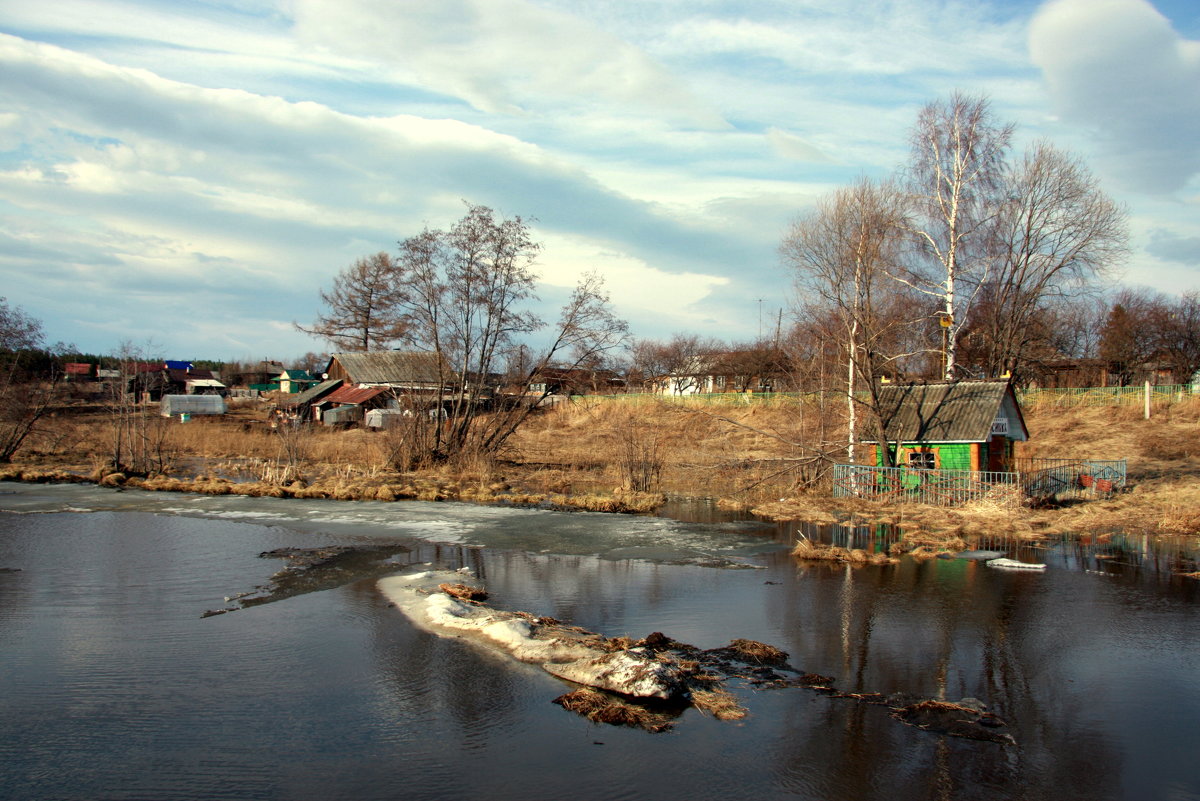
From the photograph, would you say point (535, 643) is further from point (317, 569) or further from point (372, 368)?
point (372, 368)

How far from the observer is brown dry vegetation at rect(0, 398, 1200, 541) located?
20.7 m

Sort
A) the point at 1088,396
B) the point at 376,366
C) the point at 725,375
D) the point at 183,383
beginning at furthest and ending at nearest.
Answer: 1. the point at 183,383
2. the point at 725,375
3. the point at 376,366
4. the point at 1088,396

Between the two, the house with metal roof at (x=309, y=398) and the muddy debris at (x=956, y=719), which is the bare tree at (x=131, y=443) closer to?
the house with metal roof at (x=309, y=398)

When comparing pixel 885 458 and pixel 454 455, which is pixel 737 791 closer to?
pixel 885 458

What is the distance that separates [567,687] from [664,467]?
2380 centimetres

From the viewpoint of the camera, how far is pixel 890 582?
45.1ft

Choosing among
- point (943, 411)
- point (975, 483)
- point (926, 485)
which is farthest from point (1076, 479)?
point (926, 485)

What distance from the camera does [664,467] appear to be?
32000 mm

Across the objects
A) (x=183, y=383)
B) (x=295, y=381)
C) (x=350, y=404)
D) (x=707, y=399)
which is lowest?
(x=350, y=404)

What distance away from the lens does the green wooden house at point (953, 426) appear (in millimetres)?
23156

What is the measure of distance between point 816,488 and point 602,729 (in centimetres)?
1934

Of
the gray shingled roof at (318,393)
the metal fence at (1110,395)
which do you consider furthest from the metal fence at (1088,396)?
the gray shingled roof at (318,393)

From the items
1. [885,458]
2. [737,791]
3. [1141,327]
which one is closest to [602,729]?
[737,791]

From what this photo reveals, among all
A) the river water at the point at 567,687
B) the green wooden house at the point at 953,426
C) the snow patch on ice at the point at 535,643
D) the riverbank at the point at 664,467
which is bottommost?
the river water at the point at 567,687
